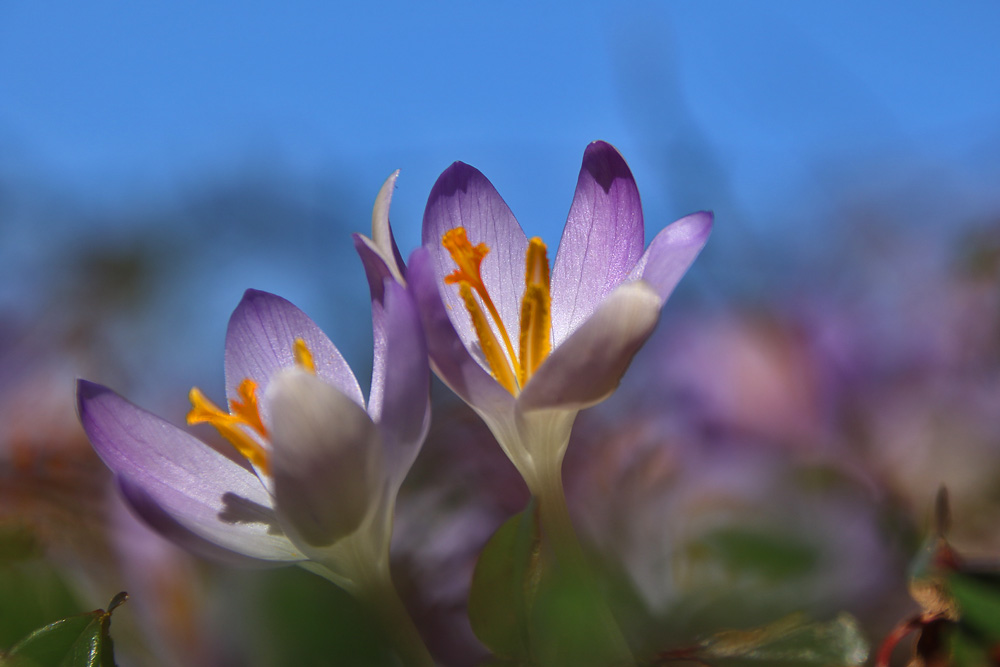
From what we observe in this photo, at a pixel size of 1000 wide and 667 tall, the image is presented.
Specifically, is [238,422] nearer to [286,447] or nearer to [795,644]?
[286,447]

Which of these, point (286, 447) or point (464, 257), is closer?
point (286, 447)

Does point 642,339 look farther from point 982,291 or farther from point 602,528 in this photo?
point 982,291

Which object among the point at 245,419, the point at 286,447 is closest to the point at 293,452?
the point at 286,447

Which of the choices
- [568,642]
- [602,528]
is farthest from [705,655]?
[602,528]

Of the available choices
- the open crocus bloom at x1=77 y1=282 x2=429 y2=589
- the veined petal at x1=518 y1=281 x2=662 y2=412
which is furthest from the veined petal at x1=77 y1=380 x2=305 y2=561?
the veined petal at x1=518 y1=281 x2=662 y2=412

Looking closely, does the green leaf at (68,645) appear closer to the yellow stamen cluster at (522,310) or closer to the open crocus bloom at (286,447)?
the open crocus bloom at (286,447)

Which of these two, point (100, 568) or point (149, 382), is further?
point (149, 382)
